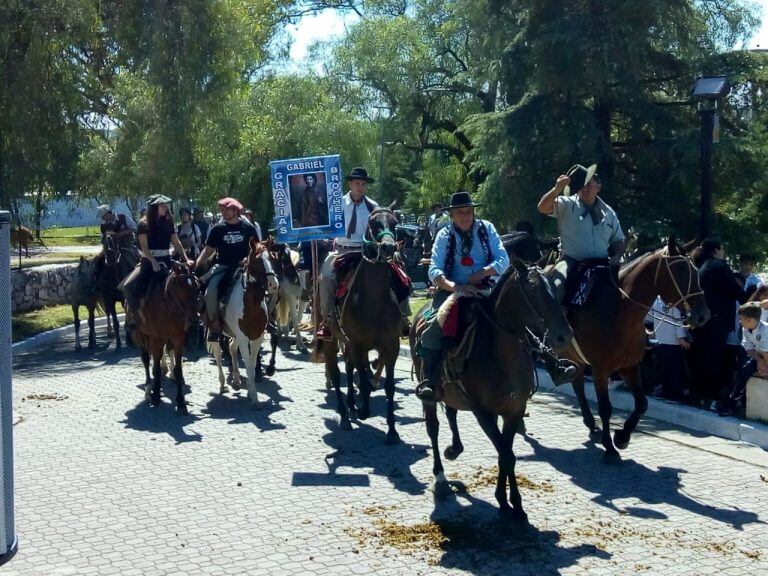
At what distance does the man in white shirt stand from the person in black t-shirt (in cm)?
151

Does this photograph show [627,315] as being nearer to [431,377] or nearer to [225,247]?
[431,377]

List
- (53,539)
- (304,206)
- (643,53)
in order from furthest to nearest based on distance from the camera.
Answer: (643,53) → (304,206) → (53,539)

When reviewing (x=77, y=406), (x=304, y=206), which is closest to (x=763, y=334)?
(x=304, y=206)

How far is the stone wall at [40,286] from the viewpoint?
909 inches

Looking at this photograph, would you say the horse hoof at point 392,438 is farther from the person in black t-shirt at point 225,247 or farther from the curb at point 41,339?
the curb at point 41,339

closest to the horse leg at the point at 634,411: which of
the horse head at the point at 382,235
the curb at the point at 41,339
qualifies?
the horse head at the point at 382,235

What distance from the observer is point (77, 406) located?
13.3m

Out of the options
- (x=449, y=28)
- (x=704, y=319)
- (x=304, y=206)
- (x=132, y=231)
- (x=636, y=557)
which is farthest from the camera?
(x=449, y=28)

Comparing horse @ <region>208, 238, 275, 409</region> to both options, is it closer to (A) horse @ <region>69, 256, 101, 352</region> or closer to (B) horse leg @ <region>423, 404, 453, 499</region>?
(B) horse leg @ <region>423, 404, 453, 499</region>

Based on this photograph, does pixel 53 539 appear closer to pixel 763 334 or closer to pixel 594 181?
pixel 594 181

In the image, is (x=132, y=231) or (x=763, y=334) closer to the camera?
(x=763, y=334)

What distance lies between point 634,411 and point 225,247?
250 inches

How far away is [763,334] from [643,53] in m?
8.19

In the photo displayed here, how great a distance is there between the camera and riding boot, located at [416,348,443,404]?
843cm
